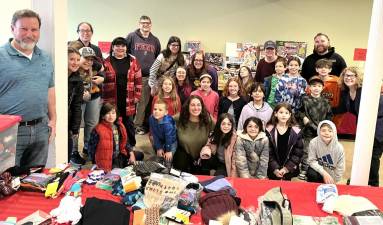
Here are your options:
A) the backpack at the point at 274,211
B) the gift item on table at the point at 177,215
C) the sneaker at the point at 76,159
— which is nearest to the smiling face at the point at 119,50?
the sneaker at the point at 76,159

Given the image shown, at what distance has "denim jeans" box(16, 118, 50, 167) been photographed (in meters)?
2.67

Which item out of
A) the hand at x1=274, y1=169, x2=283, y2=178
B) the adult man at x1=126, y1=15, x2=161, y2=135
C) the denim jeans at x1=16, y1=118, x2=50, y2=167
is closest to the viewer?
the denim jeans at x1=16, y1=118, x2=50, y2=167

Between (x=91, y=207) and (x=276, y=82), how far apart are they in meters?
2.77

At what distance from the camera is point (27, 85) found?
2572 mm

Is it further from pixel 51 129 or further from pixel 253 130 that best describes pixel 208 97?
pixel 51 129

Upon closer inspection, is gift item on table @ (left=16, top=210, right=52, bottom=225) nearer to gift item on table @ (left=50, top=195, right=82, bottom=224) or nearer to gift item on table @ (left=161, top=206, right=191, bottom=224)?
gift item on table @ (left=50, top=195, right=82, bottom=224)

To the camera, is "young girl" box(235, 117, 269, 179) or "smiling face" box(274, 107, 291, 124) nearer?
"young girl" box(235, 117, 269, 179)

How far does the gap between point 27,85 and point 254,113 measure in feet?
7.10

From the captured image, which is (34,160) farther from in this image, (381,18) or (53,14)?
(381,18)

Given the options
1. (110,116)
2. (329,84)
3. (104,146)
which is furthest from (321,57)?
(104,146)

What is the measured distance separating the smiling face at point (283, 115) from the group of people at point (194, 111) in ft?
0.03

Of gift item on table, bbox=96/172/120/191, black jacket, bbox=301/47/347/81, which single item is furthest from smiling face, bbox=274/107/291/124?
gift item on table, bbox=96/172/120/191

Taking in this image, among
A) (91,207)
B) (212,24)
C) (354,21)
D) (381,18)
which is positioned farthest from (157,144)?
(354,21)

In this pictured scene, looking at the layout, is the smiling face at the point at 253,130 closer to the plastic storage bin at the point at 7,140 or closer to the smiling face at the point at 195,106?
the smiling face at the point at 195,106
